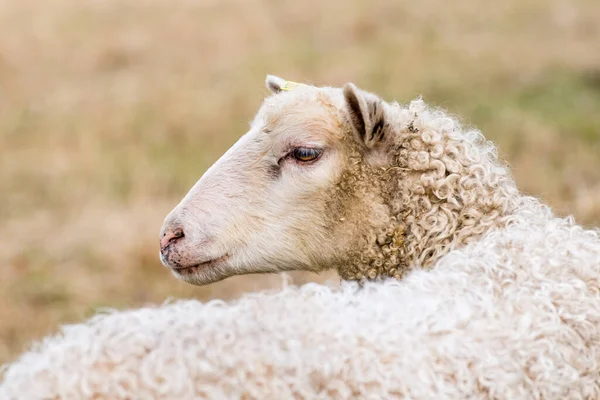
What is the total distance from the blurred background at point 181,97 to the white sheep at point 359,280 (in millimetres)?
1269

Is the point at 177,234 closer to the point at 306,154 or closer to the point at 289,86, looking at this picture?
the point at 306,154

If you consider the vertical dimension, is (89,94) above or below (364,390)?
above

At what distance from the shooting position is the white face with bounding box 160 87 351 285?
4.06 meters

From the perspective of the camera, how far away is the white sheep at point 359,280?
8.76 ft

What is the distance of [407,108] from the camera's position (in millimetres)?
4414

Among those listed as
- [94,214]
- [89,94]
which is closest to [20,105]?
[89,94]

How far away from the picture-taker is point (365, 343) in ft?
9.27

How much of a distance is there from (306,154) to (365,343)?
4.68 feet

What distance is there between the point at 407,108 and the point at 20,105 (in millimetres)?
9839

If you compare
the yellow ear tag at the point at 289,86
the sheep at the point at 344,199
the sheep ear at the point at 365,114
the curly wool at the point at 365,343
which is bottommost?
the curly wool at the point at 365,343

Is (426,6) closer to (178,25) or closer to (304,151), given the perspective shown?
(178,25)

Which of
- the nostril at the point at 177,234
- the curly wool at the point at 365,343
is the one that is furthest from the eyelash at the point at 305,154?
the curly wool at the point at 365,343

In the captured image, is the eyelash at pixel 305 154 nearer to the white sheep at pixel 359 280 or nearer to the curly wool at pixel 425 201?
the white sheep at pixel 359 280

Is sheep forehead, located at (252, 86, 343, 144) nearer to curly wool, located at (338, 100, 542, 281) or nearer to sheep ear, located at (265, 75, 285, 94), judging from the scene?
curly wool, located at (338, 100, 542, 281)
